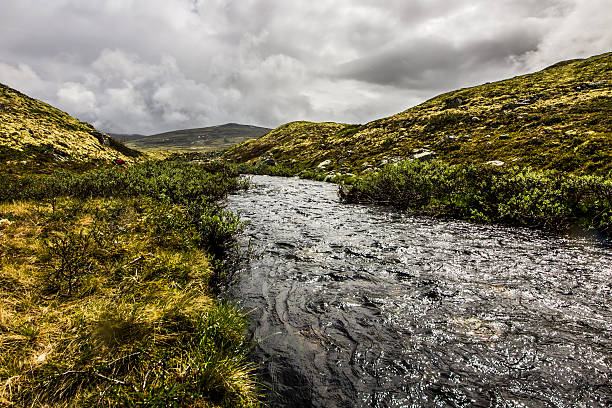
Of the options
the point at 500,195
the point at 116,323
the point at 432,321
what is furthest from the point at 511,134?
the point at 116,323

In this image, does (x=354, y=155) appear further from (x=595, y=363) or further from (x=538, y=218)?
(x=595, y=363)

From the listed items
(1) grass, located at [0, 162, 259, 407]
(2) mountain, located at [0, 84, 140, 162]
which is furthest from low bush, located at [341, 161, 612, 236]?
(2) mountain, located at [0, 84, 140, 162]

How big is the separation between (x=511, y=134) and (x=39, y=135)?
243 feet

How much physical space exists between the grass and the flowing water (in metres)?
1.13

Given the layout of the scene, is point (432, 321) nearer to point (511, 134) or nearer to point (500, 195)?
point (500, 195)

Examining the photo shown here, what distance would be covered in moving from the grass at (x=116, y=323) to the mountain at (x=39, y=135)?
38.0 metres

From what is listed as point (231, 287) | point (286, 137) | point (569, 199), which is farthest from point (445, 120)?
point (286, 137)

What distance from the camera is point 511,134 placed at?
3578cm

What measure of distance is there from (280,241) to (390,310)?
242 inches

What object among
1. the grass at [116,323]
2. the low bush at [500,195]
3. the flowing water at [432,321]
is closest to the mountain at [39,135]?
the grass at [116,323]

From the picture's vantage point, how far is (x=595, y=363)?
476 cm

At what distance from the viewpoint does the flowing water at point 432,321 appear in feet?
14.3

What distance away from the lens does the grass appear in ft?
10.7

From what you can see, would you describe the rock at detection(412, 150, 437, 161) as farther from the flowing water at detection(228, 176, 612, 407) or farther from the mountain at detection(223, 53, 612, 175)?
the flowing water at detection(228, 176, 612, 407)
